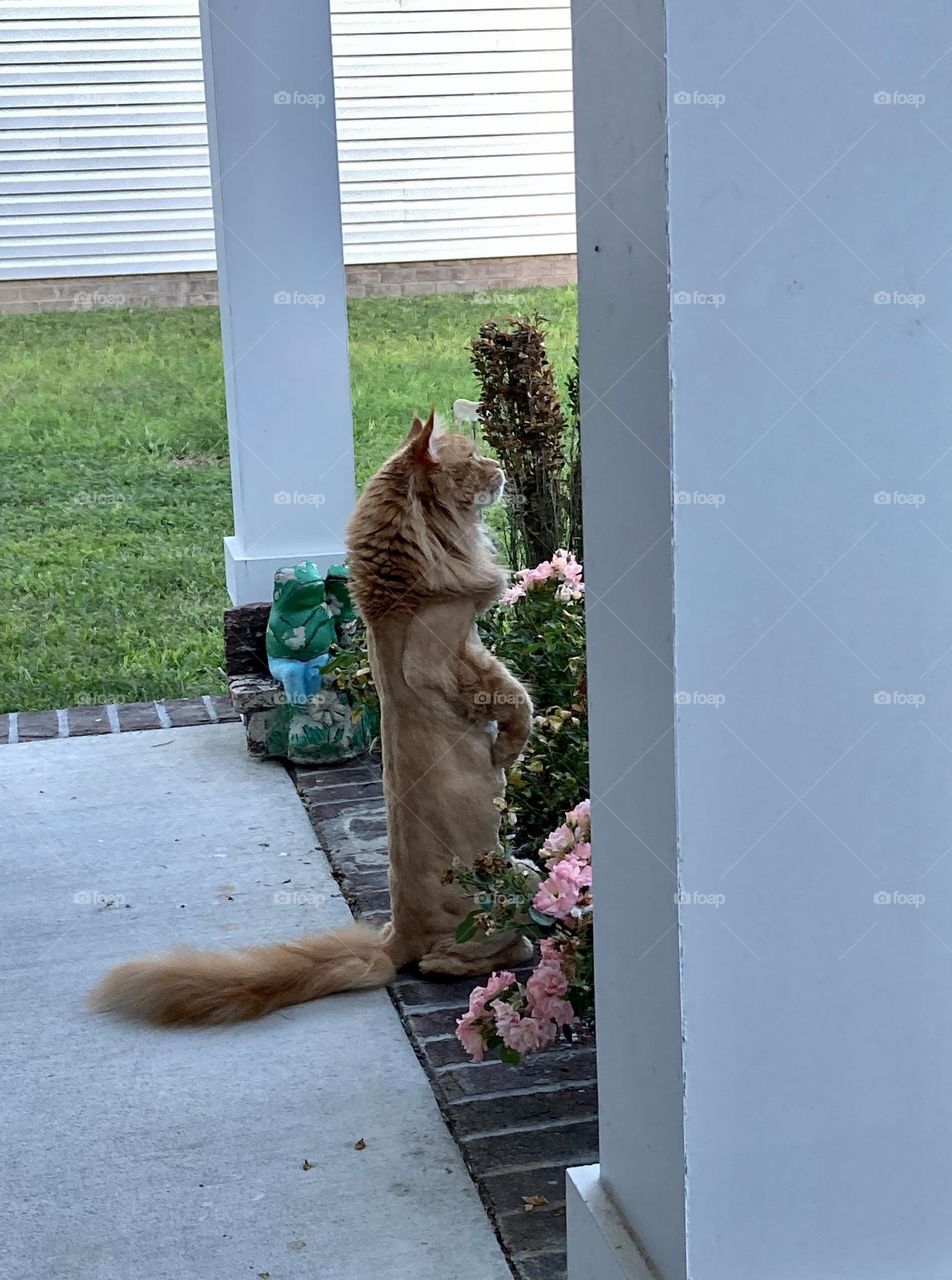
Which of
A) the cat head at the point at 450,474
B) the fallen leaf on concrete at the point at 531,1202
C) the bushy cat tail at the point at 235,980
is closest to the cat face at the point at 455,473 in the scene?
the cat head at the point at 450,474

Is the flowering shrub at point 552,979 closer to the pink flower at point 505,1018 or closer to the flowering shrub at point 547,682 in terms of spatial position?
the pink flower at point 505,1018

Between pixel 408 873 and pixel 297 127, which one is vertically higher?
pixel 297 127

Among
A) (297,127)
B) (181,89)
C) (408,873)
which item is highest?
(181,89)

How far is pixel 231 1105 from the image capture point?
3113mm

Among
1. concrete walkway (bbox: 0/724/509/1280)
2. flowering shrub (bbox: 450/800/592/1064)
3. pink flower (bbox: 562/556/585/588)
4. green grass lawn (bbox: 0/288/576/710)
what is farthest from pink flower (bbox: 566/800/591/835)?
green grass lawn (bbox: 0/288/576/710)

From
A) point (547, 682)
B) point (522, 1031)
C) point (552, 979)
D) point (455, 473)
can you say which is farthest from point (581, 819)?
point (547, 682)

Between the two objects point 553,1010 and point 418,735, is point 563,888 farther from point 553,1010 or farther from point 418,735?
point 418,735

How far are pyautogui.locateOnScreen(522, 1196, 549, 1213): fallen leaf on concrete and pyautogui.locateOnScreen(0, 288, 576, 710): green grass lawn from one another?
14.6 feet

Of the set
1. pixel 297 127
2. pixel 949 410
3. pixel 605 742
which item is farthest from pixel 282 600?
pixel 949 410

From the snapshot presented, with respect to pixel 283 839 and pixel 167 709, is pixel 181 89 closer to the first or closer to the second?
pixel 167 709

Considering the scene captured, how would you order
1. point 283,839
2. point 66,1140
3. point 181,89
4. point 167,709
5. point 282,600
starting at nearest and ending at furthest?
point 66,1140
point 283,839
point 282,600
point 167,709
point 181,89

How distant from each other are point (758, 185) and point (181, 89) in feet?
32.4

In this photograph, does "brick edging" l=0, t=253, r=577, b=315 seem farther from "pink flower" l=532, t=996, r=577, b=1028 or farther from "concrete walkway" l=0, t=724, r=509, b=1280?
"pink flower" l=532, t=996, r=577, b=1028

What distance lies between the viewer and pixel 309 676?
17.6ft
